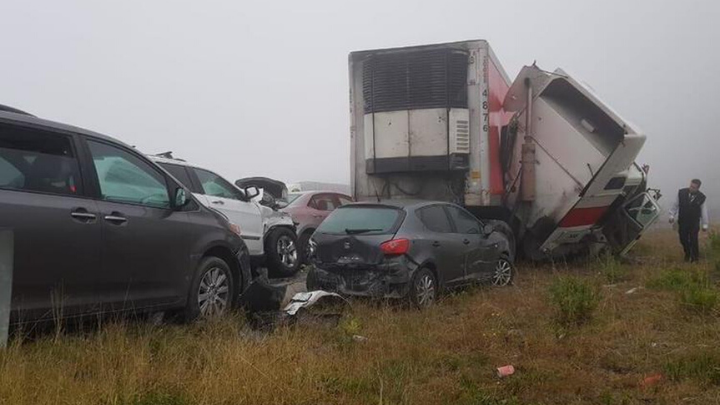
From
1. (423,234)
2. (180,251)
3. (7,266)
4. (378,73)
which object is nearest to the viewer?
(7,266)

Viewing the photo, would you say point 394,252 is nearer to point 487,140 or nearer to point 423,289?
point 423,289

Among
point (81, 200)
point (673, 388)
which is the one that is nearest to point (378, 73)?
point (81, 200)

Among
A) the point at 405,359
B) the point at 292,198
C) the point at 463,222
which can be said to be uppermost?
the point at 292,198

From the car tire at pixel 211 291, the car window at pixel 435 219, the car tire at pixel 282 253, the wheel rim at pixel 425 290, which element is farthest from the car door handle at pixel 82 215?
the car tire at pixel 282 253

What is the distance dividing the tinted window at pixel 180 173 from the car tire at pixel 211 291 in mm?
2696

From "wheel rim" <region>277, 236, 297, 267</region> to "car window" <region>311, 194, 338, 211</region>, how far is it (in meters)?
1.95

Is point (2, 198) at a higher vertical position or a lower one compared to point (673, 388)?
higher

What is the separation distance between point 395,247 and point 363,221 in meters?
0.67

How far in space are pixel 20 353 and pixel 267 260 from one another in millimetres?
5880

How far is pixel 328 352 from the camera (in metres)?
5.18

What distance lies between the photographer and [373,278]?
24.5 ft

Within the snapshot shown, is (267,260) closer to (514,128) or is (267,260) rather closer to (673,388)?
(514,128)

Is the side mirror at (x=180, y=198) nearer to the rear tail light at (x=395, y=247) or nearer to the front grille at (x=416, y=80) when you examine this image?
the rear tail light at (x=395, y=247)

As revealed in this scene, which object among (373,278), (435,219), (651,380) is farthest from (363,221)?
(651,380)
